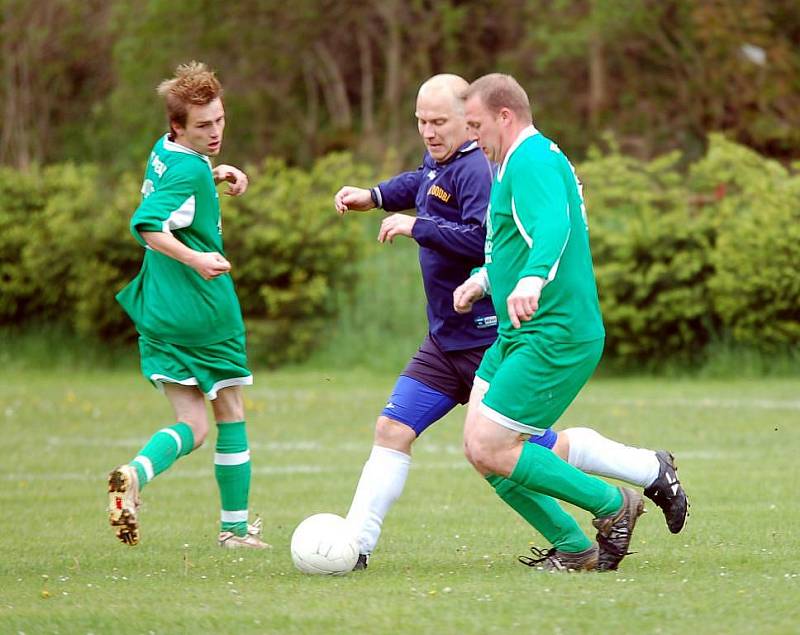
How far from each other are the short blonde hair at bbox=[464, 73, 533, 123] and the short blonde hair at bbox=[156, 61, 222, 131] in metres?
1.52

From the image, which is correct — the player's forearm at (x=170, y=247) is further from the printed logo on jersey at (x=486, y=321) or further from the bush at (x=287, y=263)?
the bush at (x=287, y=263)

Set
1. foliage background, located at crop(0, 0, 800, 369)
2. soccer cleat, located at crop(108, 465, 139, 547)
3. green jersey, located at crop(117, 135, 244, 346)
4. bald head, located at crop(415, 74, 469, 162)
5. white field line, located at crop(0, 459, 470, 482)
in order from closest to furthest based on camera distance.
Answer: soccer cleat, located at crop(108, 465, 139, 547) → bald head, located at crop(415, 74, 469, 162) → green jersey, located at crop(117, 135, 244, 346) → white field line, located at crop(0, 459, 470, 482) → foliage background, located at crop(0, 0, 800, 369)

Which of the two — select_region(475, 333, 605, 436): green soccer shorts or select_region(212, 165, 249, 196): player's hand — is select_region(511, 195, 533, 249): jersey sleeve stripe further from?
select_region(212, 165, 249, 196): player's hand

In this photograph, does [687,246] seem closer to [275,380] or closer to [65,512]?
[275,380]

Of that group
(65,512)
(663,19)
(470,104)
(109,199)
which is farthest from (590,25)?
(470,104)

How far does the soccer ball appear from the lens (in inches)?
242

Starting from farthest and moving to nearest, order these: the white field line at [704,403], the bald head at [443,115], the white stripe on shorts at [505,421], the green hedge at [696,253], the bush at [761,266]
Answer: the green hedge at [696,253] < the bush at [761,266] < the white field line at [704,403] < the bald head at [443,115] < the white stripe on shorts at [505,421]

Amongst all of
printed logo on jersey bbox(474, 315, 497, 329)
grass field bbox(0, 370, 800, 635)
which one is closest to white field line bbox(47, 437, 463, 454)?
grass field bbox(0, 370, 800, 635)

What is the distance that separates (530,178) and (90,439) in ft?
26.7

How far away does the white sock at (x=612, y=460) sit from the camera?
625 centimetres

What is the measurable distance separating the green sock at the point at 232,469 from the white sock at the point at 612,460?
1.75 m

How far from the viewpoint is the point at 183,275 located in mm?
6953

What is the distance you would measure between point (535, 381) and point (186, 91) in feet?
7.47

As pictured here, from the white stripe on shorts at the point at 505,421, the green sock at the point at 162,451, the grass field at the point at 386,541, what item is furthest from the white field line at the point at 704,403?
the white stripe on shorts at the point at 505,421
